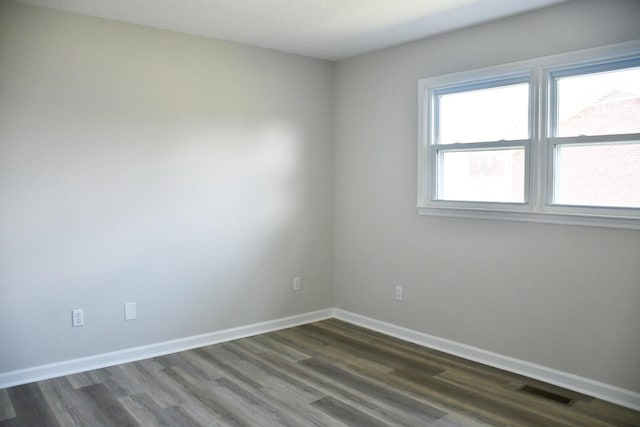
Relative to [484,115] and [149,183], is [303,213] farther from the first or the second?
[484,115]

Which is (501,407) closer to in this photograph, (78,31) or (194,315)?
(194,315)

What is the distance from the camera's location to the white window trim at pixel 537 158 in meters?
3.09

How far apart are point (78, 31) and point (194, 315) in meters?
2.27

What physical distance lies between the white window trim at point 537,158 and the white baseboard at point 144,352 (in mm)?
1654

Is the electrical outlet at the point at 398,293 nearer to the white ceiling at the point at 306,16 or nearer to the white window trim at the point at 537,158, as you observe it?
the white window trim at the point at 537,158

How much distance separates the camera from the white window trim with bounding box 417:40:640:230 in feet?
10.1

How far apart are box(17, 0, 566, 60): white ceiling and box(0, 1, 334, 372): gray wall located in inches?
8.3

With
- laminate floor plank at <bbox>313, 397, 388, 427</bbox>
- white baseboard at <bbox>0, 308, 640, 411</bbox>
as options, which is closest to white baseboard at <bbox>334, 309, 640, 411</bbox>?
white baseboard at <bbox>0, 308, 640, 411</bbox>

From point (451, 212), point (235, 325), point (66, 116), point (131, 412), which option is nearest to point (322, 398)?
point (131, 412)

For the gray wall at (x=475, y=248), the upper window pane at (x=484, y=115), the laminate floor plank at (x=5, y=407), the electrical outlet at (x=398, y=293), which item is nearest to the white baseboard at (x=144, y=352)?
the laminate floor plank at (x=5, y=407)

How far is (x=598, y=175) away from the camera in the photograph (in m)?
3.21

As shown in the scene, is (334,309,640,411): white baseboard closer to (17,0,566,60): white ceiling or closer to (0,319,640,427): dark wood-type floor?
(0,319,640,427): dark wood-type floor

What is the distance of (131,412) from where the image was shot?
301 centimetres

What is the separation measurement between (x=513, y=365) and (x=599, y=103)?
184 cm
